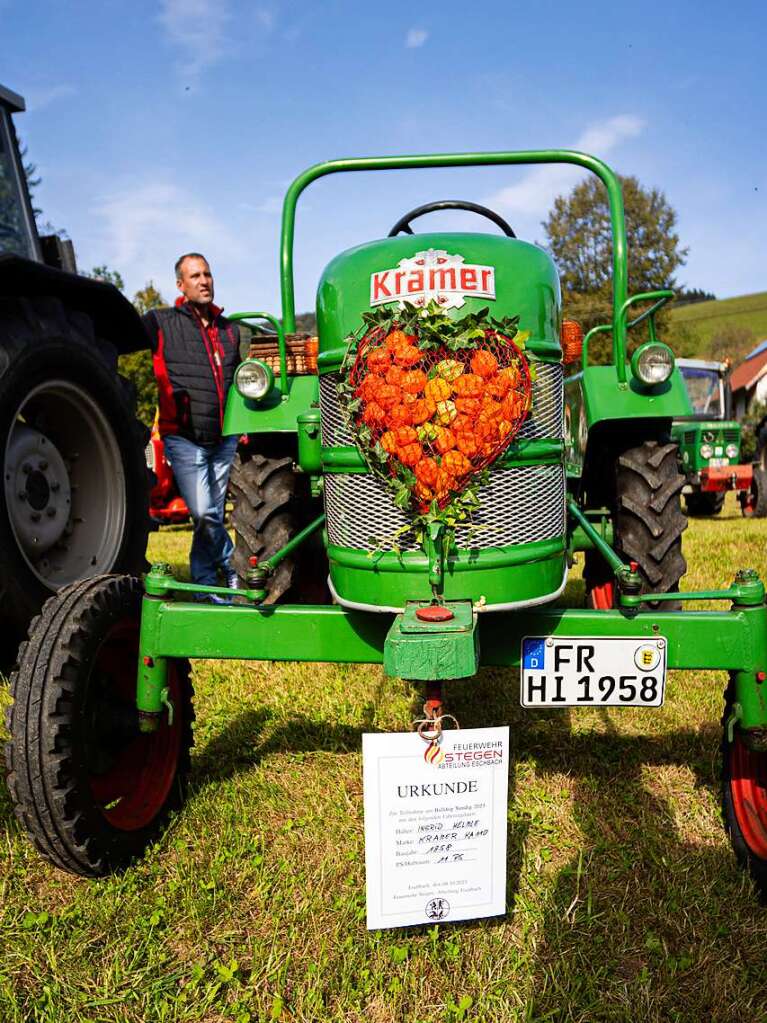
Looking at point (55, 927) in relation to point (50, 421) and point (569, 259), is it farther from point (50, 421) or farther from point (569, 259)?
point (569, 259)

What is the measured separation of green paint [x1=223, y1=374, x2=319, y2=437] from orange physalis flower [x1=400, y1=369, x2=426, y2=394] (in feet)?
3.57

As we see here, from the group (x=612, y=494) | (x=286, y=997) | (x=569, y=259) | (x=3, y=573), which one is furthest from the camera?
(x=569, y=259)

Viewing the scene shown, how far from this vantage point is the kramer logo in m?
1.76

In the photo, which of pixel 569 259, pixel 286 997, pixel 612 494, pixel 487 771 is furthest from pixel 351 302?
pixel 569 259

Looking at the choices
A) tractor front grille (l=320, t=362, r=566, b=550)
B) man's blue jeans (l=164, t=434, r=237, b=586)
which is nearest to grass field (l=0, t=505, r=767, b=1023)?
tractor front grille (l=320, t=362, r=566, b=550)

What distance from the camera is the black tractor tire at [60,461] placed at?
304 centimetres

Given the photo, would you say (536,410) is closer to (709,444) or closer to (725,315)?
(709,444)

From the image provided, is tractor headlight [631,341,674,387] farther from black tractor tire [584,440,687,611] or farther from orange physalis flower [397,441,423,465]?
orange physalis flower [397,441,423,465]

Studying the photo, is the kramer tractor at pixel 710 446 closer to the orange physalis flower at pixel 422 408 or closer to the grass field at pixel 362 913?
the grass field at pixel 362 913

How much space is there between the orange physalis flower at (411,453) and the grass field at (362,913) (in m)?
1.03

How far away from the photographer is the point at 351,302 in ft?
6.23

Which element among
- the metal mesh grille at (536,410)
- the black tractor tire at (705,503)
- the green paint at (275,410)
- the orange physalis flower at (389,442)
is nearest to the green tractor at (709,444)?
the black tractor tire at (705,503)

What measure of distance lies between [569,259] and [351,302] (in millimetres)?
27469

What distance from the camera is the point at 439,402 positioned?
5.51 feet
